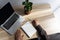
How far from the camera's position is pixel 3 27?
1.50 m

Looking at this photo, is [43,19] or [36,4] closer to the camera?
[43,19]

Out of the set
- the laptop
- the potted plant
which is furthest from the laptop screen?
the potted plant

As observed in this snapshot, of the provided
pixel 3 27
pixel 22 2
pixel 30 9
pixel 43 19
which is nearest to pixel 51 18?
pixel 43 19

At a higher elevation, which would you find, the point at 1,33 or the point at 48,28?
the point at 1,33

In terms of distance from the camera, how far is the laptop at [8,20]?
1502 mm

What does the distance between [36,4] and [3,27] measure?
53 centimetres

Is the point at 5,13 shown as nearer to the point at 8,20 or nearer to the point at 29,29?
the point at 8,20

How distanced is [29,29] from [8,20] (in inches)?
9.3

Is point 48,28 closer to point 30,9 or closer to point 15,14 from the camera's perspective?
point 30,9

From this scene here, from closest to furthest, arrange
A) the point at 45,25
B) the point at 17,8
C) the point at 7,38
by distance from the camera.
Answer: the point at 7,38, the point at 45,25, the point at 17,8

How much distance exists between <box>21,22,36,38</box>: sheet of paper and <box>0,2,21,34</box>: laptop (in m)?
0.07

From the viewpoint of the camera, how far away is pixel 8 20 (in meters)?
1.55

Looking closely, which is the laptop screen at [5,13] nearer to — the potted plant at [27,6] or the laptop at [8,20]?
the laptop at [8,20]

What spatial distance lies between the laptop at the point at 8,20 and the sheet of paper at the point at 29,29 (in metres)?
0.07
